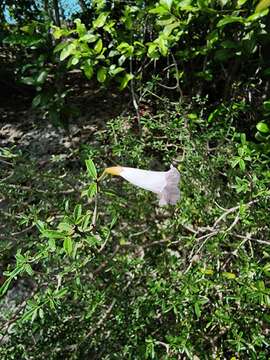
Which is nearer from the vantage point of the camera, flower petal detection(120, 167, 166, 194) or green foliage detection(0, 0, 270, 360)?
flower petal detection(120, 167, 166, 194)

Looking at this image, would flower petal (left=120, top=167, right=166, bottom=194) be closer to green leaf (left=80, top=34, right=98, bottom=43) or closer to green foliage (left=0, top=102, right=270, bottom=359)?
green foliage (left=0, top=102, right=270, bottom=359)

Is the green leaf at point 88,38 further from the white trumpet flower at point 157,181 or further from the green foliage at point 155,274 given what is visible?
the white trumpet flower at point 157,181

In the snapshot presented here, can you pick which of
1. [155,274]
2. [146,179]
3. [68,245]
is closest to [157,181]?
[146,179]

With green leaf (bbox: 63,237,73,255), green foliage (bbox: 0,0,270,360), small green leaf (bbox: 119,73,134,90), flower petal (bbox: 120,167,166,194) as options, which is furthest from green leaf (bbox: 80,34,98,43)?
green leaf (bbox: 63,237,73,255)

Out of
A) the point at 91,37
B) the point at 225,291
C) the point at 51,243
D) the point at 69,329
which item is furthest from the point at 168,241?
the point at 91,37

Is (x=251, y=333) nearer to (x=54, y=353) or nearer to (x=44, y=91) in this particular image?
(x=54, y=353)

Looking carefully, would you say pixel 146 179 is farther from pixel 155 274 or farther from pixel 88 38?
pixel 88 38

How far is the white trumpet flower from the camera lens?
1.66 metres

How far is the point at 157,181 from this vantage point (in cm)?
168

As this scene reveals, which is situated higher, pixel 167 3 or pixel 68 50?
pixel 167 3

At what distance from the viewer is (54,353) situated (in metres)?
1.93

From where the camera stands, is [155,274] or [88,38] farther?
[88,38]

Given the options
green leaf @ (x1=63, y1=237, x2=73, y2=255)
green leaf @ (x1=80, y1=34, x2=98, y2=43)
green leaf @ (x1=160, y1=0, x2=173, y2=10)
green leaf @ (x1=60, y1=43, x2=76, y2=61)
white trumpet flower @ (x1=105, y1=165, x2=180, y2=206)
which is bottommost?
green leaf @ (x1=63, y1=237, x2=73, y2=255)

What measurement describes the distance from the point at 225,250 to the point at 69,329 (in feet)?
2.75
